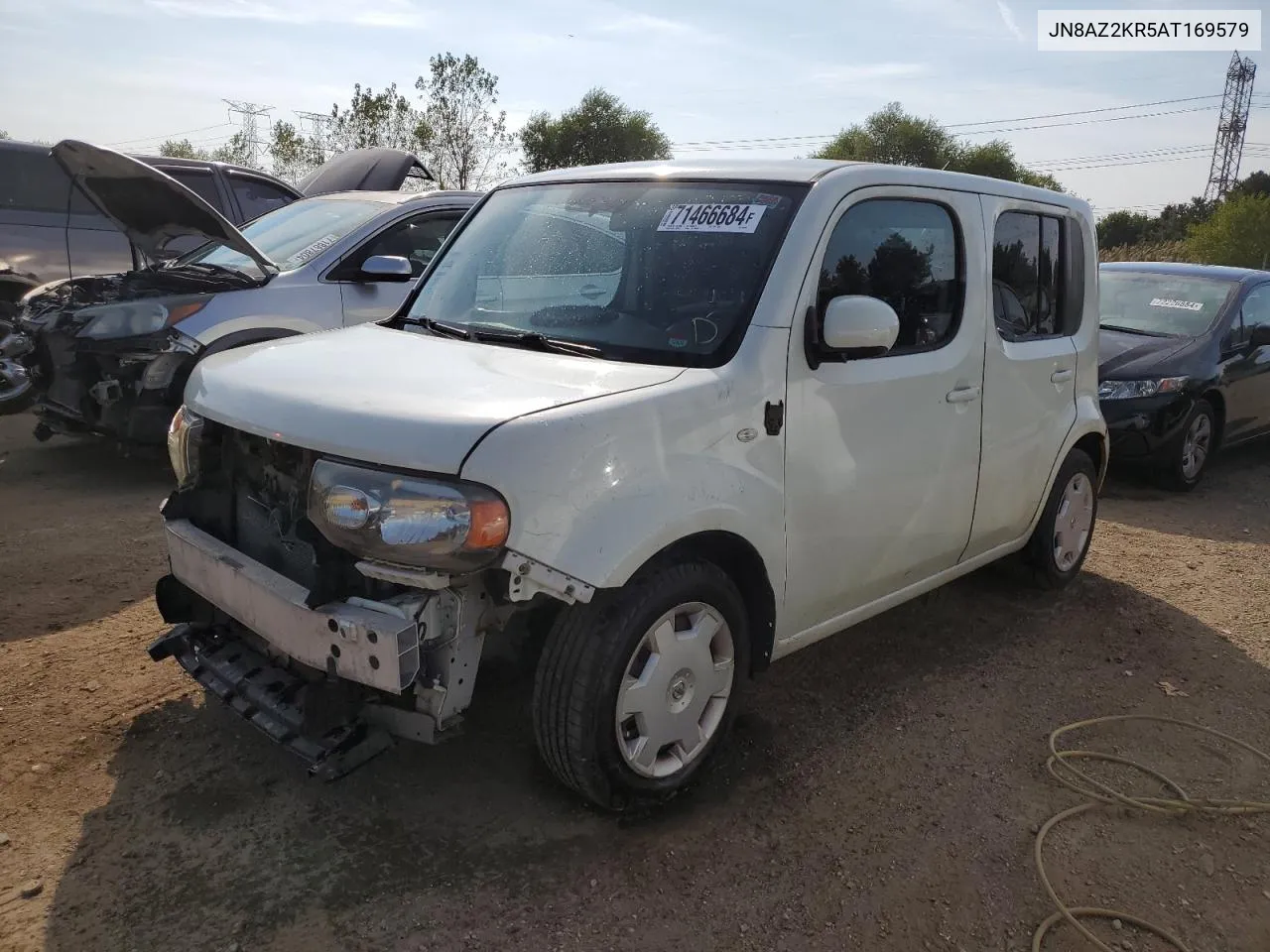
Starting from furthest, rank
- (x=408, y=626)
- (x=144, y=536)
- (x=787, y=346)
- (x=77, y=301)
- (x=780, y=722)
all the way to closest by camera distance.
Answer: (x=77, y=301), (x=144, y=536), (x=780, y=722), (x=787, y=346), (x=408, y=626)

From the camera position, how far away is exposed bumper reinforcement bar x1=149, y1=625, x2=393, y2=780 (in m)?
2.53

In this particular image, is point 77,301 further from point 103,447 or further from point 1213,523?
point 1213,523

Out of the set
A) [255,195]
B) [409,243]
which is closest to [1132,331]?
[409,243]

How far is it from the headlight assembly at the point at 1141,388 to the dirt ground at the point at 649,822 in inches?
129

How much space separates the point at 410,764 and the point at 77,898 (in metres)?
0.98

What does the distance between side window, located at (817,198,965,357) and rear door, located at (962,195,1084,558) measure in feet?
0.88

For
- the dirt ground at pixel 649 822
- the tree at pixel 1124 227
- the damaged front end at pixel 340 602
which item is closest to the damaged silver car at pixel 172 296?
the dirt ground at pixel 649 822

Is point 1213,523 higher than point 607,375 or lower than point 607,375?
lower

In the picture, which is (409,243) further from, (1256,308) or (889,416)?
(1256,308)

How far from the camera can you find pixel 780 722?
351 centimetres

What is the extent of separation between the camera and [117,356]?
572 centimetres

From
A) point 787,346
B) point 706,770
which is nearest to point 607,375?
point 787,346

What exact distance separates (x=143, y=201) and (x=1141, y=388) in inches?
272

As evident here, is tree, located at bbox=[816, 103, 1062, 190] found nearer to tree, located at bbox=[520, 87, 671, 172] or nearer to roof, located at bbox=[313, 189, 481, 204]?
tree, located at bbox=[520, 87, 671, 172]
